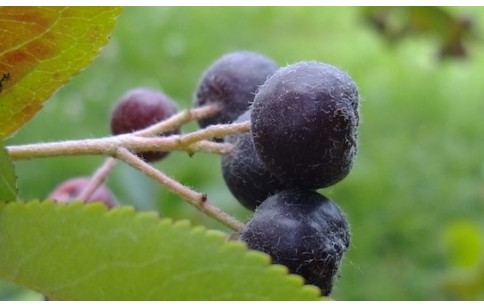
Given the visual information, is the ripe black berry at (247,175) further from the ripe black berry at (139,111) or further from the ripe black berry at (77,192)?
the ripe black berry at (77,192)

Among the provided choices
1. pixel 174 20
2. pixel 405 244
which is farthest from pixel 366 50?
pixel 405 244

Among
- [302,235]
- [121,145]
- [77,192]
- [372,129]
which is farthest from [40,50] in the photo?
[372,129]

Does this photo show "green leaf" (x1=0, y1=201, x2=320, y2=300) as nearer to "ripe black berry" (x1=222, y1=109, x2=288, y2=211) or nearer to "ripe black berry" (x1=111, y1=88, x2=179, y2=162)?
"ripe black berry" (x1=222, y1=109, x2=288, y2=211)

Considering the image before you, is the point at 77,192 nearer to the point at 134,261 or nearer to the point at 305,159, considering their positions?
the point at 305,159

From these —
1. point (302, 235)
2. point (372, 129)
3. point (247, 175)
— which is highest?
point (372, 129)

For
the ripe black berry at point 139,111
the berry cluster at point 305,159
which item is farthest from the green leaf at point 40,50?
the ripe black berry at point 139,111

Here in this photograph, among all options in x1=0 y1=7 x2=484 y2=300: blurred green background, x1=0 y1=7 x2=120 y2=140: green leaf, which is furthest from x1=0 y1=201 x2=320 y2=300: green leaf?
x1=0 y1=7 x2=484 y2=300: blurred green background

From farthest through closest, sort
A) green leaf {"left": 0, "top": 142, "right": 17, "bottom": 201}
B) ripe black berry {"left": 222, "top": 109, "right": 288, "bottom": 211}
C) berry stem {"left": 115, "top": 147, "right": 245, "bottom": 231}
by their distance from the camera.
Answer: ripe black berry {"left": 222, "top": 109, "right": 288, "bottom": 211}, berry stem {"left": 115, "top": 147, "right": 245, "bottom": 231}, green leaf {"left": 0, "top": 142, "right": 17, "bottom": 201}
